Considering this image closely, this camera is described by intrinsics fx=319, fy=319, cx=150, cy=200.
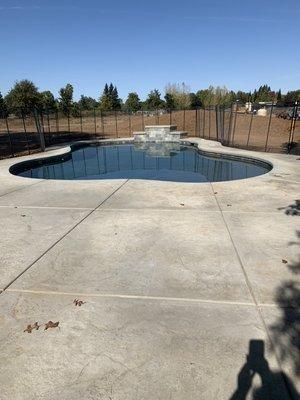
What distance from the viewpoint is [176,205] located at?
6922mm

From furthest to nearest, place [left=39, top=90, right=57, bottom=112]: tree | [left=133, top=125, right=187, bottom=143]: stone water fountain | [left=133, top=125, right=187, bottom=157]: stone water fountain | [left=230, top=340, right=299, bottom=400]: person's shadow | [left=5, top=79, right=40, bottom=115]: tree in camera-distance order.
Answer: [left=39, top=90, right=57, bottom=112]: tree
[left=5, top=79, right=40, bottom=115]: tree
[left=133, top=125, right=187, bottom=143]: stone water fountain
[left=133, top=125, right=187, bottom=157]: stone water fountain
[left=230, top=340, right=299, bottom=400]: person's shadow

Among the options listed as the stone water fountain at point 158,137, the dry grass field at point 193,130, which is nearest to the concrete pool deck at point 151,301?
the stone water fountain at point 158,137

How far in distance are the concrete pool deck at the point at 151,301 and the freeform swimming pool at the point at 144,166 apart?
5.57 m

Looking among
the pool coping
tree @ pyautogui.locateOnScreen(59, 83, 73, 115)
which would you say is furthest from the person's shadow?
tree @ pyautogui.locateOnScreen(59, 83, 73, 115)

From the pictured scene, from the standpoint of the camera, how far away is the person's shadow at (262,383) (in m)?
2.30

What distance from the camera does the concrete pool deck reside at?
2457 mm

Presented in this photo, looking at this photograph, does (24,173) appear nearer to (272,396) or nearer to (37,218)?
(37,218)

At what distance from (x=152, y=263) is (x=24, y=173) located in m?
10.4

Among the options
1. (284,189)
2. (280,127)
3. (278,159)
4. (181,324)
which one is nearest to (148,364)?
(181,324)

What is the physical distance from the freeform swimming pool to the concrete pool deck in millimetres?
5572

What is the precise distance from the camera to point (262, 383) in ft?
7.87

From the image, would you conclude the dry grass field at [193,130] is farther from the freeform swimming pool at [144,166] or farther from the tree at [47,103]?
the tree at [47,103]

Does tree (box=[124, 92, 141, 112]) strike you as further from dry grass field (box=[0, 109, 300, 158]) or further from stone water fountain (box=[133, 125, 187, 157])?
stone water fountain (box=[133, 125, 187, 157])

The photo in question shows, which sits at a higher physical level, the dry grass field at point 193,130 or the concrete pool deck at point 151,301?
the concrete pool deck at point 151,301
